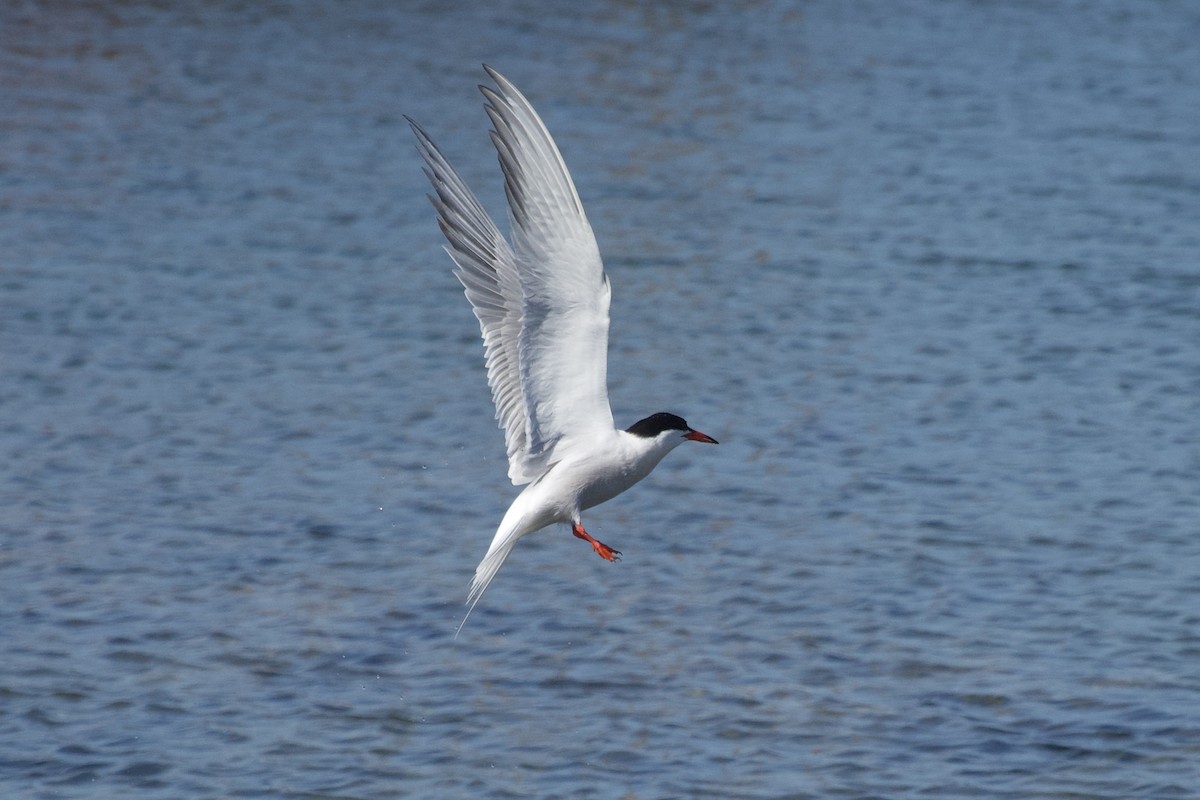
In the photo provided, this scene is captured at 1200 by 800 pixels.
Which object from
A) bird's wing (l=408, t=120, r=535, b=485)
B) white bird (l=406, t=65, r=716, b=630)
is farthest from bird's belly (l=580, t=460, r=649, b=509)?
A: bird's wing (l=408, t=120, r=535, b=485)

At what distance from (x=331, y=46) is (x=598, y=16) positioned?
314 centimetres

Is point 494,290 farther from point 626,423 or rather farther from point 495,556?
point 626,423

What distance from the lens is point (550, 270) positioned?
5961 mm

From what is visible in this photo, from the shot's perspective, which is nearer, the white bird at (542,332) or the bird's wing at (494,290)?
the white bird at (542,332)

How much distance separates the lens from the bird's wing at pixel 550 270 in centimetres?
581

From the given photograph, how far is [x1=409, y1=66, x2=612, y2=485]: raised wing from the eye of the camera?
231 inches

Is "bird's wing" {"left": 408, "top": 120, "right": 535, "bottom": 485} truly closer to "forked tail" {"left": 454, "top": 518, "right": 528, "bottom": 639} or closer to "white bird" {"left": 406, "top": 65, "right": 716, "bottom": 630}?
"white bird" {"left": 406, "top": 65, "right": 716, "bottom": 630}

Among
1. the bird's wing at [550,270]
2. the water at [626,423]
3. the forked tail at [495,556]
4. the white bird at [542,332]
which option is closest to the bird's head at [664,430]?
the white bird at [542,332]

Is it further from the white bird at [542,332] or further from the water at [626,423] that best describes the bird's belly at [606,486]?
the water at [626,423]

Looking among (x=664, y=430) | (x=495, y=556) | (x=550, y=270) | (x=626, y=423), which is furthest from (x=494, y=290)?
(x=626, y=423)

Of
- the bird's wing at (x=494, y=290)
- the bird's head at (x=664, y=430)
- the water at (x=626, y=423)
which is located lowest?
the water at (x=626, y=423)

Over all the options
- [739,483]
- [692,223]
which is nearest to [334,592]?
[739,483]

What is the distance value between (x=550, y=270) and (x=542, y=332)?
0.79 feet

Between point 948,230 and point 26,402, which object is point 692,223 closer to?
point 948,230
